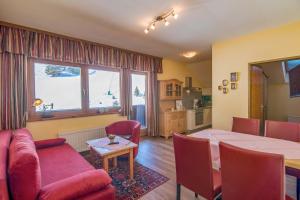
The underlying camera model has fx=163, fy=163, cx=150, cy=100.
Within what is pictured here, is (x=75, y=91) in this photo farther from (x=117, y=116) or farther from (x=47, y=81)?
(x=117, y=116)

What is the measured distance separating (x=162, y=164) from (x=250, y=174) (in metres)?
2.07

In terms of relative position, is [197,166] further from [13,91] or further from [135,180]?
[13,91]

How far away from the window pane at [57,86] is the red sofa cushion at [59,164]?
1045 millimetres

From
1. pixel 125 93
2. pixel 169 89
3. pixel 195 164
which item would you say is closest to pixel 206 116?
pixel 169 89

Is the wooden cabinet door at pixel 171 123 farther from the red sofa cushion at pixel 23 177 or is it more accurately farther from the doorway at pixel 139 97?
the red sofa cushion at pixel 23 177

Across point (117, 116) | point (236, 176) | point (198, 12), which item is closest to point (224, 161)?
point (236, 176)

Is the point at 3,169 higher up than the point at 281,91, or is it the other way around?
the point at 281,91

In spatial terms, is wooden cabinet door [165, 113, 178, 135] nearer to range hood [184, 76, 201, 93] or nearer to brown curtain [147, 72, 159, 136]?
brown curtain [147, 72, 159, 136]

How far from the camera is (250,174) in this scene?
1170 mm

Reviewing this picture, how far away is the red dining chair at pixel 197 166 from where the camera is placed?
57.6 inches

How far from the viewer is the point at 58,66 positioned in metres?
3.40

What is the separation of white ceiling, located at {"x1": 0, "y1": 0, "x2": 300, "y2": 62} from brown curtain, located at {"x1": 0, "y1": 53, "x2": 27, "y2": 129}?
64 cm

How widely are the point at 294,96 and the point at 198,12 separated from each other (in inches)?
187

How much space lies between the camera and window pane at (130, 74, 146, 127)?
4.76 metres
